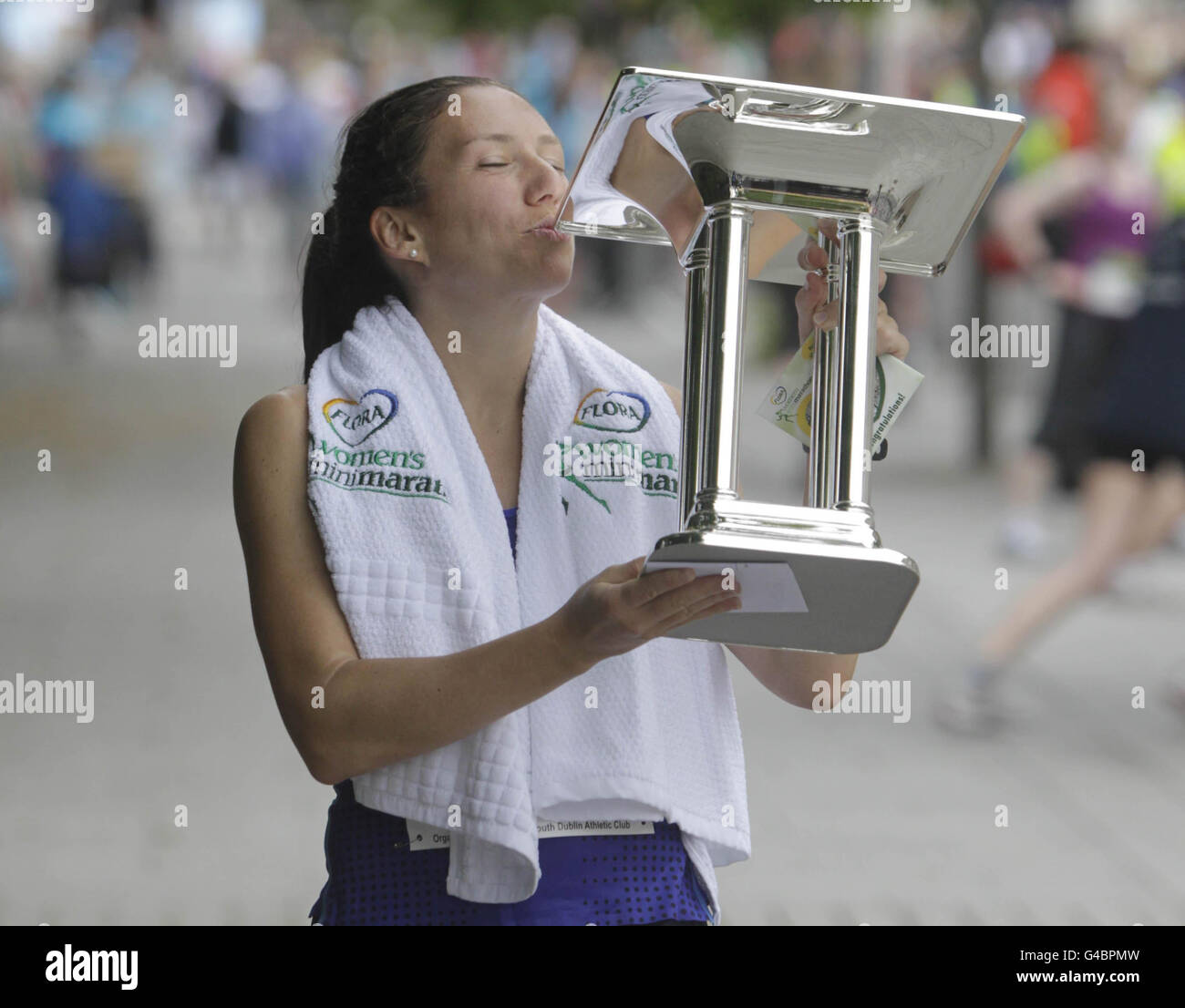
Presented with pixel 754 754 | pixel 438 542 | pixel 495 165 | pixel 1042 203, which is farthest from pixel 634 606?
pixel 1042 203

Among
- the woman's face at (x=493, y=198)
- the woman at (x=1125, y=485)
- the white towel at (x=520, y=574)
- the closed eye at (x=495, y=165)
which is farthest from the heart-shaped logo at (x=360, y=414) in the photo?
the woman at (x=1125, y=485)

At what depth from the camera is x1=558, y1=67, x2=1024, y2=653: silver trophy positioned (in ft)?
4.75

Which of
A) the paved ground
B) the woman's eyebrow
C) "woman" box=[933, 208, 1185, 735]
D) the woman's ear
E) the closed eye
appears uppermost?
the woman's eyebrow

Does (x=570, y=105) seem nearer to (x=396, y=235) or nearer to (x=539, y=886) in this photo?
(x=396, y=235)

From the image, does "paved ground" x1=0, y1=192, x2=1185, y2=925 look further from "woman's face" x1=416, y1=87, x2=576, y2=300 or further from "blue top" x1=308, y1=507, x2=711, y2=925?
"blue top" x1=308, y1=507, x2=711, y2=925

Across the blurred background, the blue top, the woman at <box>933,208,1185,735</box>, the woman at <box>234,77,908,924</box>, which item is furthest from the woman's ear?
the woman at <box>933,208,1185,735</box>

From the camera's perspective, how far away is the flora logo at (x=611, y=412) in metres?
1.86

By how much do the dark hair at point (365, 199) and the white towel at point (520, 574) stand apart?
63 millimetres

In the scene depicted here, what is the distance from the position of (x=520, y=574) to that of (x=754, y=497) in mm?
5330

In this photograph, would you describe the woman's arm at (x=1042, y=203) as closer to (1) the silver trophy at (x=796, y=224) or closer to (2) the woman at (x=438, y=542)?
(2) the woman at (x=438, y=542)

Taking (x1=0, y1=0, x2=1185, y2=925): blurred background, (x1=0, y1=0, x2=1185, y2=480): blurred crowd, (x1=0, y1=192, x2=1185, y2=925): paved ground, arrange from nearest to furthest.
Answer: (x1=0, y1=192, x2=1185, y2=925): paved ground
(x1=0, y1=0, x2=1185, y2=925): blurred background
(x1=0, y1=0, x2=1185, y2=480): blurred crowd

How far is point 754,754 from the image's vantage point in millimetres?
4812

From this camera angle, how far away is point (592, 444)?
1.85m

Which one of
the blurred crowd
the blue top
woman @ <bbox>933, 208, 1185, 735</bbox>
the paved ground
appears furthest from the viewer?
the blurred crowd
